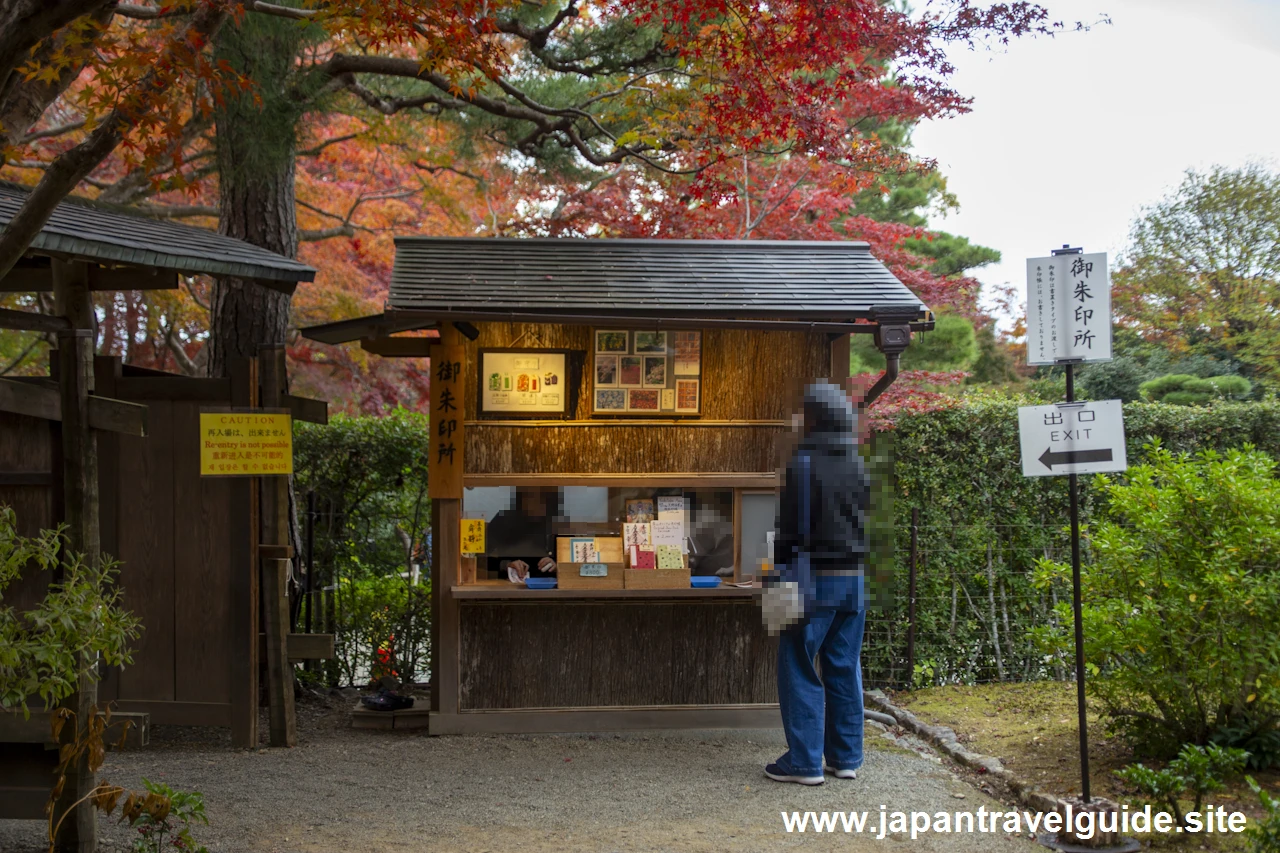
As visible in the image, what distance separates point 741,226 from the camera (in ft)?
39.1

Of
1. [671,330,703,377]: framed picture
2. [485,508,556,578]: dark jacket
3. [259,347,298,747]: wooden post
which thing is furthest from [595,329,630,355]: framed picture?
[259,347,298,747]: wooden post

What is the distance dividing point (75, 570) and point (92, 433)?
79 centimetres

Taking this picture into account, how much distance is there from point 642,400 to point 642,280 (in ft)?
2.90

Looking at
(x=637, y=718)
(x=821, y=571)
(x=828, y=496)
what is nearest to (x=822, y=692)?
(x=821, y=571)

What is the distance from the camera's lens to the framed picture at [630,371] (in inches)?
285

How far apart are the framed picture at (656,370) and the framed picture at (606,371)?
23 centimetres

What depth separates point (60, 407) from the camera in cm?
452

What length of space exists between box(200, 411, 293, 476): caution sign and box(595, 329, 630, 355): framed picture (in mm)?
2250

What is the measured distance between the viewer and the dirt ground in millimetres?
5379

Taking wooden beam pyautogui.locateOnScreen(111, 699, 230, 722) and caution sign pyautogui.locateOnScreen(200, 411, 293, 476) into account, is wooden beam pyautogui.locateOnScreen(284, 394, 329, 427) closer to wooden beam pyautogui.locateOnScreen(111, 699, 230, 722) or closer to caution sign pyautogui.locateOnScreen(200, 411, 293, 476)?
caution sign pyautogui.locateOnScreen(200, 411, 293, 476)

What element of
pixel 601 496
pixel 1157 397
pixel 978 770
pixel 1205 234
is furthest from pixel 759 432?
pixel 1205 234

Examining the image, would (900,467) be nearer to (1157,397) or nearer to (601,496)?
(601,496)

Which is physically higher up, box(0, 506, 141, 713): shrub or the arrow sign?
the arrow sign

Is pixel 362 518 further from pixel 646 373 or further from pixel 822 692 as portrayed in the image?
pixel 822 692
